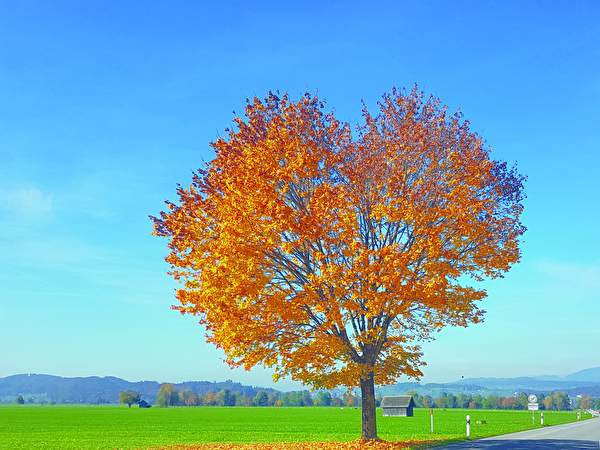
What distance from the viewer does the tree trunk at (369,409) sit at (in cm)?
2239

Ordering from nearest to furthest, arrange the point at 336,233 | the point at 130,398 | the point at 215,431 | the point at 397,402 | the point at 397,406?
the point at 336,233 < the point at 215,431 < the point at 397,406 < the point at 397,402 < the point at 130,398

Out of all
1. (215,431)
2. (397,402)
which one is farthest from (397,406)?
(215,431)

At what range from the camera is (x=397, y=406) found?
93.8 m

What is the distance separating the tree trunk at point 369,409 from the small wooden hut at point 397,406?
7566cm

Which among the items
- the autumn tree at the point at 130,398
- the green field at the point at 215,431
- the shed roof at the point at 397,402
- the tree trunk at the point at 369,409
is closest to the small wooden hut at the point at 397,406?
the shed roof at the point at 397,402

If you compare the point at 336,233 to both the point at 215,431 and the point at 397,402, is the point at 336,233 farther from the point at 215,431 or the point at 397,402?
the point at 397,402

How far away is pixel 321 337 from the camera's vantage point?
19.7 metres

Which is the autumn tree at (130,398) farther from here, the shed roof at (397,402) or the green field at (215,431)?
the shed roof at (397,402)

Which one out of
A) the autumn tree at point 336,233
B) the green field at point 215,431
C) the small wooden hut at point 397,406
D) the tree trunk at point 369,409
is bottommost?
the small wooden hut at point 397,406

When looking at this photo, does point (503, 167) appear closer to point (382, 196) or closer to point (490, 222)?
point (490, 222)

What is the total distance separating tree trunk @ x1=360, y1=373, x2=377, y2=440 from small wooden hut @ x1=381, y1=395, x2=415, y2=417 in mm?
75657

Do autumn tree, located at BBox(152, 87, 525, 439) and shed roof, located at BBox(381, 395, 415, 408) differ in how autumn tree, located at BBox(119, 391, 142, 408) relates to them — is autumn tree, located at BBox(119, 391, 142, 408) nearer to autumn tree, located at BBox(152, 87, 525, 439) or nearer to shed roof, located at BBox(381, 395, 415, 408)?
shed roof, located at BBox(381, 395, 415, 408)

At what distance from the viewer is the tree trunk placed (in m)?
22.4

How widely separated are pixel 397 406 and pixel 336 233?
82.2m
